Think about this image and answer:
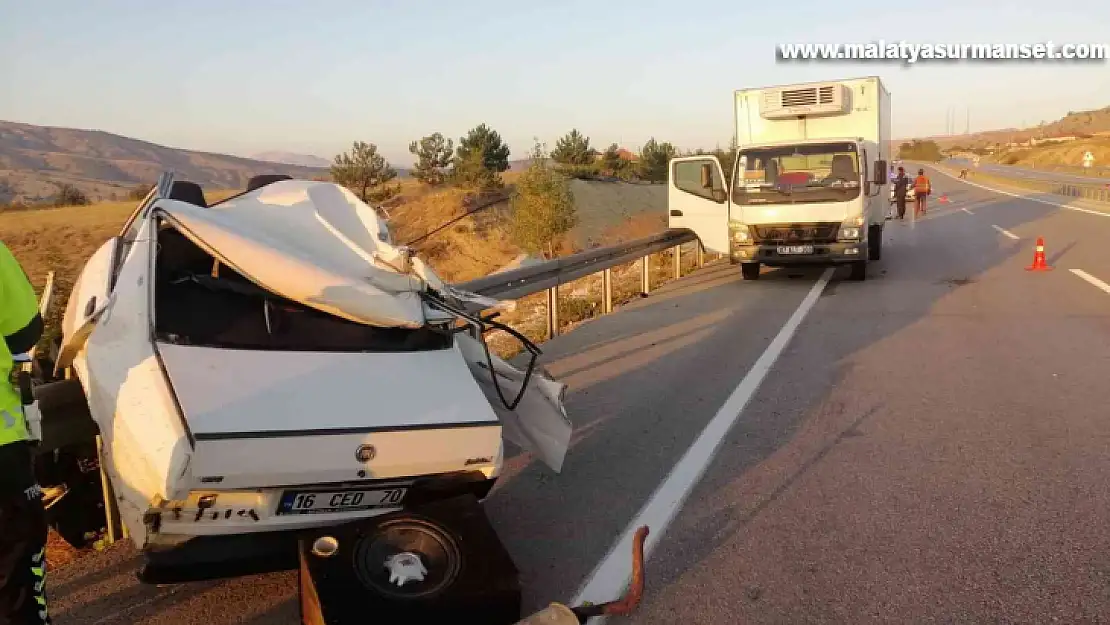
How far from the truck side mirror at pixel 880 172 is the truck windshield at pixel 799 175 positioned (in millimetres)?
1473

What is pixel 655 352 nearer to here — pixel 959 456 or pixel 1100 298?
pixel 959 456

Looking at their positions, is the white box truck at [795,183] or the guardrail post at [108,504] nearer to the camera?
the guardrail post at [108,504]

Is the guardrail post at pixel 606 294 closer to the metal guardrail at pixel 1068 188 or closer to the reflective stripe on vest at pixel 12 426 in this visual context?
the reflective stripe on vest at pixel 12 426

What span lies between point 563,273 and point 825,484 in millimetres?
6431

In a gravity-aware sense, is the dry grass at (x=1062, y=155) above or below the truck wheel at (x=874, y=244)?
below

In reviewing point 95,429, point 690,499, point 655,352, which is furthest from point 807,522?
point 655,352

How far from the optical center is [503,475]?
5473mm

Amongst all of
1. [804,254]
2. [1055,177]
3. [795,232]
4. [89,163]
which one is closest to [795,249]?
[804,254]

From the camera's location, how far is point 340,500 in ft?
12.0

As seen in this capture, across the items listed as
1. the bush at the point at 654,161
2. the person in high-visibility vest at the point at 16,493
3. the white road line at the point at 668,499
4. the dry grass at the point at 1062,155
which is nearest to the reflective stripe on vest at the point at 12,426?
the person in high-visibility vest at the point at 16,493

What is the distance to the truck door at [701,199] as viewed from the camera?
14961 mm

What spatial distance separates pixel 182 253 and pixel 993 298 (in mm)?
11082

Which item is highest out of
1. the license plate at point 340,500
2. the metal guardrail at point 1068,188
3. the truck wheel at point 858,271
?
the license plate at point 340,500

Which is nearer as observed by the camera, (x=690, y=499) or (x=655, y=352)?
(x=690, y=499)
